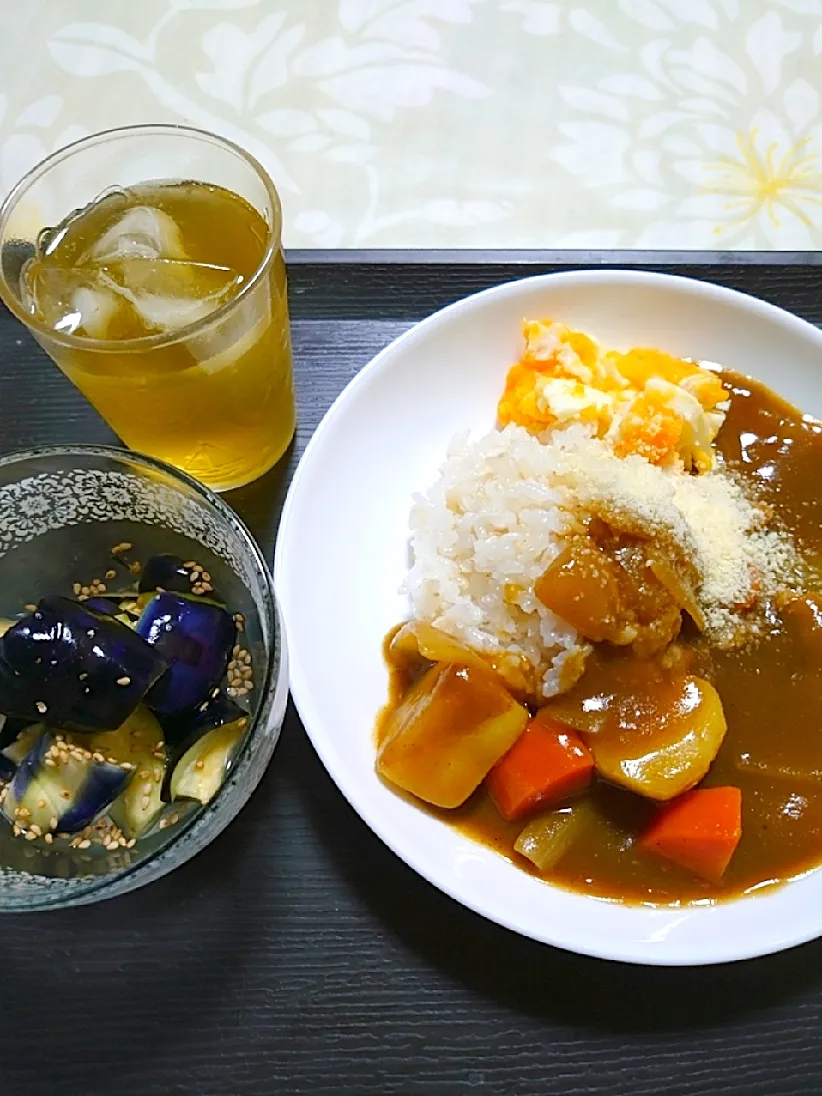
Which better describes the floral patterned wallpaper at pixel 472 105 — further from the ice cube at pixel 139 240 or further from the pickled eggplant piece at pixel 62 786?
the pickled eggplant piece at pixel 62 786

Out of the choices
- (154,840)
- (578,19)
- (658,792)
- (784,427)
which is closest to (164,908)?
(154,840)

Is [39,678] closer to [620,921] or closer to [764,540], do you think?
[620,921]

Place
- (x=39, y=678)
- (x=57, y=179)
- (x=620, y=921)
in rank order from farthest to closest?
(x=57, y=179) → (x=620, y=921) → (x=39, y=678)

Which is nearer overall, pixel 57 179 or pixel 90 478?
pixel 90 478

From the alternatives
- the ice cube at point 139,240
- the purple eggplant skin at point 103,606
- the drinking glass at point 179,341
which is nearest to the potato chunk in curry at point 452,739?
the purple eggplant skin at point 103,606

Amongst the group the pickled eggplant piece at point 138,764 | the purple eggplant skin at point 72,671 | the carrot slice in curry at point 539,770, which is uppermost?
the purple eggplant skin at point 72,671

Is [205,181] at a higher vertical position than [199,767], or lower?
higher

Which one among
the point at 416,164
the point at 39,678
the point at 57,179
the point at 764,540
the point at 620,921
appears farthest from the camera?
the point at 416,164
